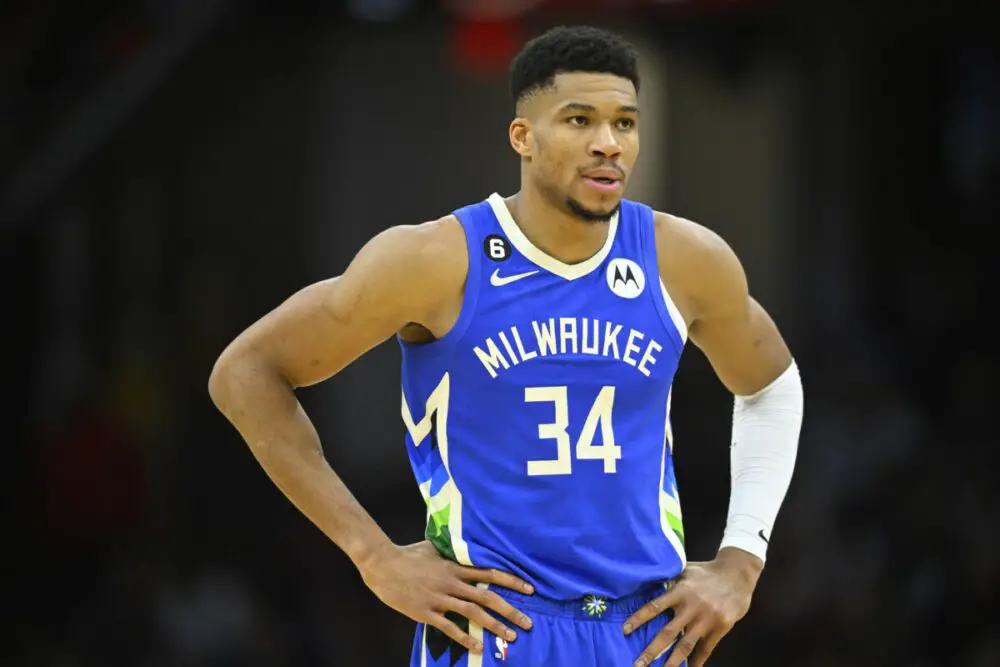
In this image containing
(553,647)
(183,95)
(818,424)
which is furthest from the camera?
(183,95)

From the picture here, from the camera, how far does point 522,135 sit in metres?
3.78

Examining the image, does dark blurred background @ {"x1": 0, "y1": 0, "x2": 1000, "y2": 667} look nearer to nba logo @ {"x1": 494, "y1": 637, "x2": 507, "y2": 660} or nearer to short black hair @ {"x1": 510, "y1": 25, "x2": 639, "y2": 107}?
nba logo @ {"x1": 494, "y1": 637, "x2": 507, "y2": 660}

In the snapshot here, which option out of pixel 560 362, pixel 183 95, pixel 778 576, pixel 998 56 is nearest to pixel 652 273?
pixel 560 362

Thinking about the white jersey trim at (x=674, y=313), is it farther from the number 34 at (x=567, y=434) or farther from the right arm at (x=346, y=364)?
the right arm at (x=346, y=364)

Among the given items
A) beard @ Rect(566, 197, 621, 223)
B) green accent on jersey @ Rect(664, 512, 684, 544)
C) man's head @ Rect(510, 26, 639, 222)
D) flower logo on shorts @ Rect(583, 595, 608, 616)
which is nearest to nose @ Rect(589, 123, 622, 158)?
man's head @ Rect(510, 26, 639, 222)

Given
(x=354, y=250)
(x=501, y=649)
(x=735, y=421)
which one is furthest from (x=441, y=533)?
(x=354, y=250)

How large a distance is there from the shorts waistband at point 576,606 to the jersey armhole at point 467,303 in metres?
0.57

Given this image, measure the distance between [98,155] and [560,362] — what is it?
674cm

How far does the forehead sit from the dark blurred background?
546 centimetres

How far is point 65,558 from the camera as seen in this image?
1009 centimetres

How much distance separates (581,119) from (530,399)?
0.65 m

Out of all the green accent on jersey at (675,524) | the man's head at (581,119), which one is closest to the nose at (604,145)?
the man's head at (581,119)

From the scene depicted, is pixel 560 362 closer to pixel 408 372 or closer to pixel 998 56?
pixel 408 372

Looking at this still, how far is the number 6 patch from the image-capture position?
3730mm
